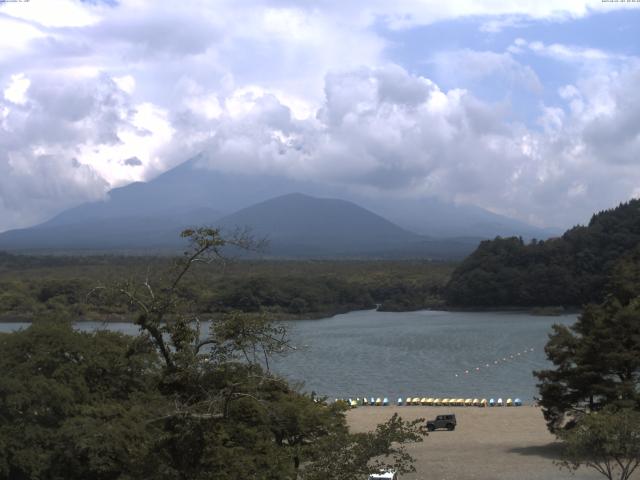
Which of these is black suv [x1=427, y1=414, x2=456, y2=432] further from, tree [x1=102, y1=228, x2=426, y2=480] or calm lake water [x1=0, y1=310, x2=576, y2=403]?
tree [x1=102, y1=228, x2=426, y2=480]

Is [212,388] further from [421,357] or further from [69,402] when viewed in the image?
[421,357]

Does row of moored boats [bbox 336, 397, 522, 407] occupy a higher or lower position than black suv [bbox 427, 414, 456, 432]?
lower

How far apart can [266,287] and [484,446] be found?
4354 cm

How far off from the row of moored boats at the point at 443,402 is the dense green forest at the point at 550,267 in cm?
3708

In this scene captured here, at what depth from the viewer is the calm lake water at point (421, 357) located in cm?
3234

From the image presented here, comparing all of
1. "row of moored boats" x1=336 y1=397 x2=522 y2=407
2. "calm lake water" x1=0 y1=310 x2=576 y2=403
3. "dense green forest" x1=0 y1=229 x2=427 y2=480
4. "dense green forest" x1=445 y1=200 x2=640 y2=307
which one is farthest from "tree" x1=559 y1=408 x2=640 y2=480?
"dense green forest" x1=445 y1=200 x2=640 y2=307

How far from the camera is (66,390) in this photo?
1288 centimetres

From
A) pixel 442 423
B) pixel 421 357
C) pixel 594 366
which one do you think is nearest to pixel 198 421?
pixel 594 366

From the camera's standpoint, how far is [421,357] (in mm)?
40750

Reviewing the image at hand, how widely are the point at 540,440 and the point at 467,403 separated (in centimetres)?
845

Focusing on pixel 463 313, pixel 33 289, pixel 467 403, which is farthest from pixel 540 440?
pixel 33 289

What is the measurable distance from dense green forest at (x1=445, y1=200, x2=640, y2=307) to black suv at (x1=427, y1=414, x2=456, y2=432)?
43305mm

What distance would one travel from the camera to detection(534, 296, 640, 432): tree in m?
16.5

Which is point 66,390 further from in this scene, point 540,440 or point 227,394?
point 540,440
